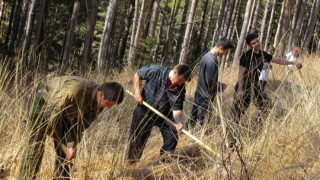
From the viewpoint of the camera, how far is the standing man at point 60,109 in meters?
2.64

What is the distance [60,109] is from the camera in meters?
2.75

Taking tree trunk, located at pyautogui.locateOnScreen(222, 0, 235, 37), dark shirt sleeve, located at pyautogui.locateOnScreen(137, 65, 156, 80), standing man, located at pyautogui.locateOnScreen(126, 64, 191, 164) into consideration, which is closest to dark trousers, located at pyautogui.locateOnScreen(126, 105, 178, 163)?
standing man, located at pyautogui.locateOnScreen(126, 64, 191, 164)

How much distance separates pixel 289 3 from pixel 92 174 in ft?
25.0

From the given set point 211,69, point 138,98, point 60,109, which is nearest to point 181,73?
point 138,98

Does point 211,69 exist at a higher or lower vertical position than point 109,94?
higher

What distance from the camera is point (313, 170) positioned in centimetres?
235

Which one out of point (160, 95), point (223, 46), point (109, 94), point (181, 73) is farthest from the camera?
point (223, 46)

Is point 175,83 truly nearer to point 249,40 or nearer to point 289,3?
point 249,40

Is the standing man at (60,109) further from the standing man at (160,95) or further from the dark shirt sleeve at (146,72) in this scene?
the dark shirt sleeve at (146,72)

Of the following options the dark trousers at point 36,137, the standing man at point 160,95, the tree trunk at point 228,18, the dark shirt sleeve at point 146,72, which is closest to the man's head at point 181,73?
the standing man at point 160,95

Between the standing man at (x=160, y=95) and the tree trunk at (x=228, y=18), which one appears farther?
the tree trunk at (x=228, y=18)

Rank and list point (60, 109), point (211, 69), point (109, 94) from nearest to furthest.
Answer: point (109, 94)
point (60, 109)
point (211, 69)

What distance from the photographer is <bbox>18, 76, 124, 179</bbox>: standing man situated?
264 centimetres

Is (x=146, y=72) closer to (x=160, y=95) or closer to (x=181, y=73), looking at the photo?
(x=160, y=95)
